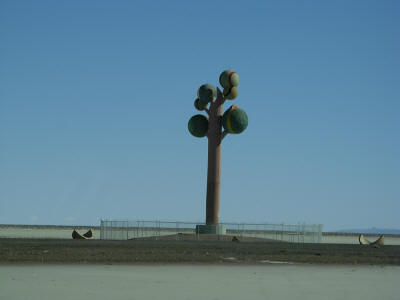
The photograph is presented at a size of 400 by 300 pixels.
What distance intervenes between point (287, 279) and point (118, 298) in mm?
5520

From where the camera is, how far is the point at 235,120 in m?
45.9

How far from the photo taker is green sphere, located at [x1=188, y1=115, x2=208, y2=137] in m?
48.3

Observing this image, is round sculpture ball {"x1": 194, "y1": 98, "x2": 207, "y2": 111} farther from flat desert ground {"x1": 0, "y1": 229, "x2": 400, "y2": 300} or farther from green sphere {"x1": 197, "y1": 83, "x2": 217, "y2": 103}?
flat desert ground {"x1": 0, "y1": 229, "x2": 400, "y2": 300}

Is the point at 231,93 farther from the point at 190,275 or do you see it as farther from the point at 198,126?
the point at 190,275

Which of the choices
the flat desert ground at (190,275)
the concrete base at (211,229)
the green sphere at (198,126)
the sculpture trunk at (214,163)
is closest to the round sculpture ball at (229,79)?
the sculpture trunk at (214,163)

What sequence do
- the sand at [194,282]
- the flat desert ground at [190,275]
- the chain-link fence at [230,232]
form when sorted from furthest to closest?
the chain-link fence at [230,232] < the flat desert ground at [190,275] < the sand at [194,282]

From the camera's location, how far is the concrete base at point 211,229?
46053 millimetres

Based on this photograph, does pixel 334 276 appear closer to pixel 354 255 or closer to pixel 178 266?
pixel 178 266

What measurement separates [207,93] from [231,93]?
1.89 metres

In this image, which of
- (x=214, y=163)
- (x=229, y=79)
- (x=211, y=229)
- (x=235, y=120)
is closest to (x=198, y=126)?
(x=214, y=163)

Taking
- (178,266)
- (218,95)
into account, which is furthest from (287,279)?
(218,95)

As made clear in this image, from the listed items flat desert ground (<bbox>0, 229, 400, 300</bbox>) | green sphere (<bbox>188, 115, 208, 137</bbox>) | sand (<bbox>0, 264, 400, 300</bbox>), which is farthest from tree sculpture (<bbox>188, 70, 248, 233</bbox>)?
sand (<bbox>0, 264, 400, 300</bbox>)

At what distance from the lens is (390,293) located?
13.7 meters

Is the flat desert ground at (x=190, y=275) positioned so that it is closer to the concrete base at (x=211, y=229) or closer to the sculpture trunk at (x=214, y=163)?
the concrete base at (x=211, y=229)
